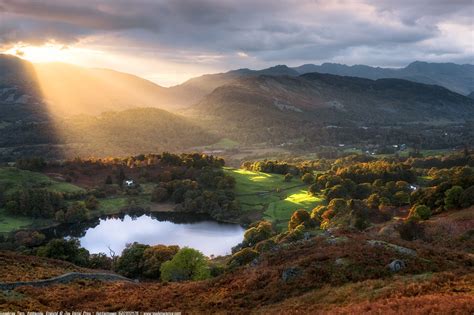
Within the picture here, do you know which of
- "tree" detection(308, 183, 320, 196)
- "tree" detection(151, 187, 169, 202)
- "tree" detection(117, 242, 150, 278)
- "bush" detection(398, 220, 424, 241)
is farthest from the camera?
"tree" detection(151, 187, 169, 202)

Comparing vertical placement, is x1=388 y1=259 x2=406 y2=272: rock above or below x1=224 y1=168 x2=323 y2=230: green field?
above

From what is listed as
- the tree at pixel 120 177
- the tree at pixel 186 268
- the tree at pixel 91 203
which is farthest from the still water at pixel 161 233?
the tree at pixel 186 268

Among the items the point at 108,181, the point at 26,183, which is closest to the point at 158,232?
the point at 108,181

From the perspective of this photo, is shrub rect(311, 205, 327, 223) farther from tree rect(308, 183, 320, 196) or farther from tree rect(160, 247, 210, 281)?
tree rect(160, 247, 210, 281)

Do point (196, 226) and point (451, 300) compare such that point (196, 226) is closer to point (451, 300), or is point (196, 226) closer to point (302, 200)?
point (302, 200)

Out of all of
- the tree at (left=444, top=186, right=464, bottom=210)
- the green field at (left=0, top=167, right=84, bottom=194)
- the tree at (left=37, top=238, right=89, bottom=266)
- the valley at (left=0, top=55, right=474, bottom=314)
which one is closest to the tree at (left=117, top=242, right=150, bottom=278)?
the valley at (left=0, top=55, right=474, bottom=314)

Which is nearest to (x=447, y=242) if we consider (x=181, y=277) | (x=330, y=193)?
(x=181, y=277)

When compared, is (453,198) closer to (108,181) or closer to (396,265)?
(396,265)
